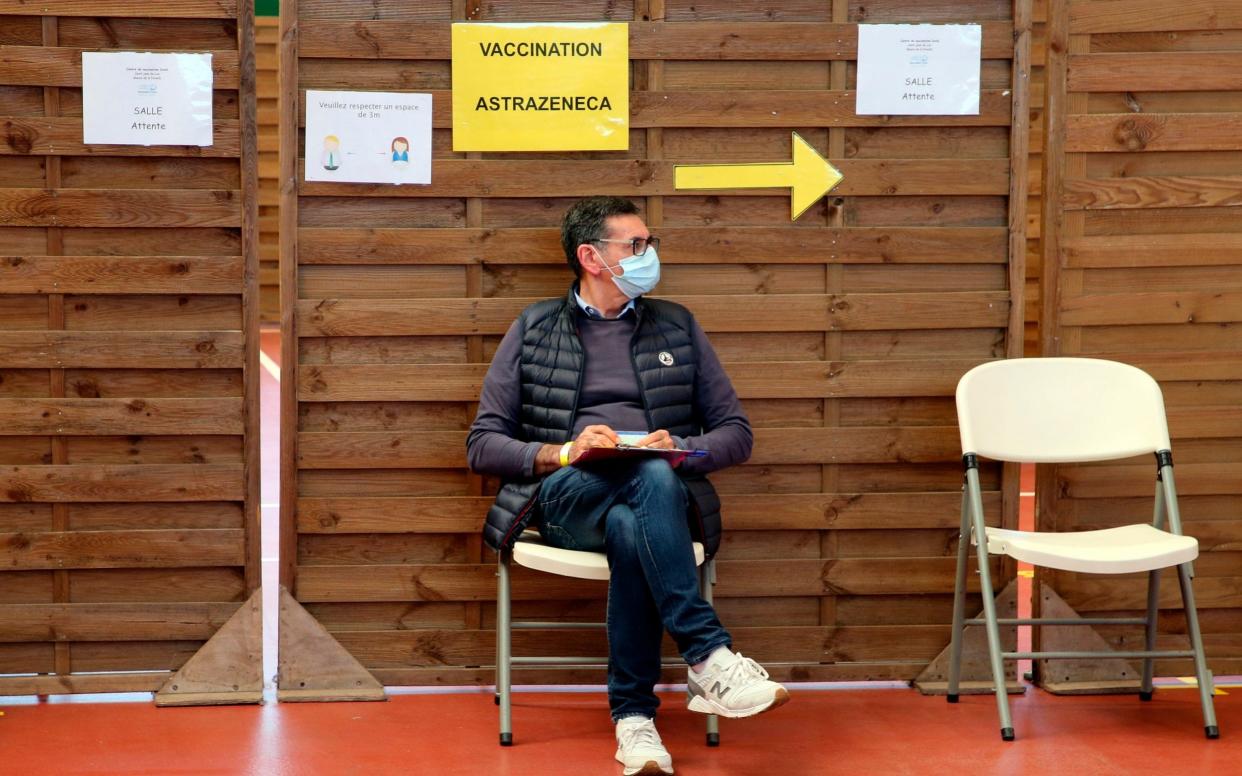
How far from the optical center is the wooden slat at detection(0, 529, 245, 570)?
12.4 ft

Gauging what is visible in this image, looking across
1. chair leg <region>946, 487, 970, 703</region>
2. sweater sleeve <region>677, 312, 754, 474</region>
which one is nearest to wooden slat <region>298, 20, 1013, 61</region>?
sweater sleeve <region>677, 312, 754, 474</region>

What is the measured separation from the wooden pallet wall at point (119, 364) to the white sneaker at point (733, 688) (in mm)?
1404

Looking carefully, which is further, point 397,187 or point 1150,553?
point 397,187

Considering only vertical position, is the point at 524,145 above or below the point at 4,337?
above

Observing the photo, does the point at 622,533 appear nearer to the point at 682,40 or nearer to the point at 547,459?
the point at 547,459

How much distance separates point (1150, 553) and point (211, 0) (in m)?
2.88

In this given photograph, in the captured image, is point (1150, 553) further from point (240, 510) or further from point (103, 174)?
point (103, 174)

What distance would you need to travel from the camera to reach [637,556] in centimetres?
329

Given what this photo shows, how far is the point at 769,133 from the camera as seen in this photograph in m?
3.87

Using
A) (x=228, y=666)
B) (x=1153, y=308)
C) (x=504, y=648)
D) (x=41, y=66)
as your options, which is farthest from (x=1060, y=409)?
(x=41, y=66)

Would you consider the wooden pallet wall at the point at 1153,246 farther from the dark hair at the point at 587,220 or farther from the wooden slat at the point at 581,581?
the dark hair at the point at 587,220

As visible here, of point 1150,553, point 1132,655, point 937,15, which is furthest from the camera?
point 937,15

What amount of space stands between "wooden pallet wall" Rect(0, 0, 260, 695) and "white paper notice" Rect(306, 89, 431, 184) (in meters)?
0.19

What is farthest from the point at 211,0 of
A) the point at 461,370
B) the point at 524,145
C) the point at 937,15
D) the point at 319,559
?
the point at 937,15
